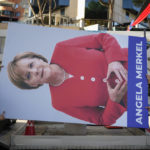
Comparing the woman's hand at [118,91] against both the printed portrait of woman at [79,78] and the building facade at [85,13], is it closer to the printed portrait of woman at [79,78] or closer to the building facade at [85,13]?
the printed portrait of woman at [79,78]

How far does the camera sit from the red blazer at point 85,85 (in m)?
4.61

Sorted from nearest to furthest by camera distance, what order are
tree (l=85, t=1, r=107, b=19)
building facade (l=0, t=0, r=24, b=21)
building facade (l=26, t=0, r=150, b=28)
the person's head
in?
the person's head
building facade (l=26, t=0, r=150, b=28)
tree (l=85, t=1, r=107, b=19)
building facade (l=0, t=0, r=24, b=21)

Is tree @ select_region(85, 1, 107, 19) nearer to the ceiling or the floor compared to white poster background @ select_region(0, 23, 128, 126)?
nearer to the ceiling

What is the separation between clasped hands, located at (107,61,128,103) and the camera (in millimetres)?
4727

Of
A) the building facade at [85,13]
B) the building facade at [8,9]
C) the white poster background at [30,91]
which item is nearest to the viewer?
the white poster background at [30,91]

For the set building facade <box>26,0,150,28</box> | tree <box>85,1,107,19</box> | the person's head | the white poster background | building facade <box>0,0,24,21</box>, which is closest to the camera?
the white poster background

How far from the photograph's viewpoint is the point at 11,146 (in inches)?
171

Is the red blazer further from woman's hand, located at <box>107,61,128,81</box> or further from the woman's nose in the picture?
the woman's nose

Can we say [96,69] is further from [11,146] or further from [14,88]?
[11,146]

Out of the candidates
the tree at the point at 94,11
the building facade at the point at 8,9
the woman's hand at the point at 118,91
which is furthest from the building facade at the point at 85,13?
the woman's hand at the point at 118,91

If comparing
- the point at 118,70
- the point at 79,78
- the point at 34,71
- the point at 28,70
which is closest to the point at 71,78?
the point at 79,78

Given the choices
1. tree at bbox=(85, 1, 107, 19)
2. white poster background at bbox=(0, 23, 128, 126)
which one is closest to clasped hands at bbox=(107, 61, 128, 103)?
white poster background at bbox=(0, 23, 128, 126)

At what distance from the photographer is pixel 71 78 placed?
4703mm

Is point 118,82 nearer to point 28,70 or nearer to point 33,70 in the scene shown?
point 33,70
